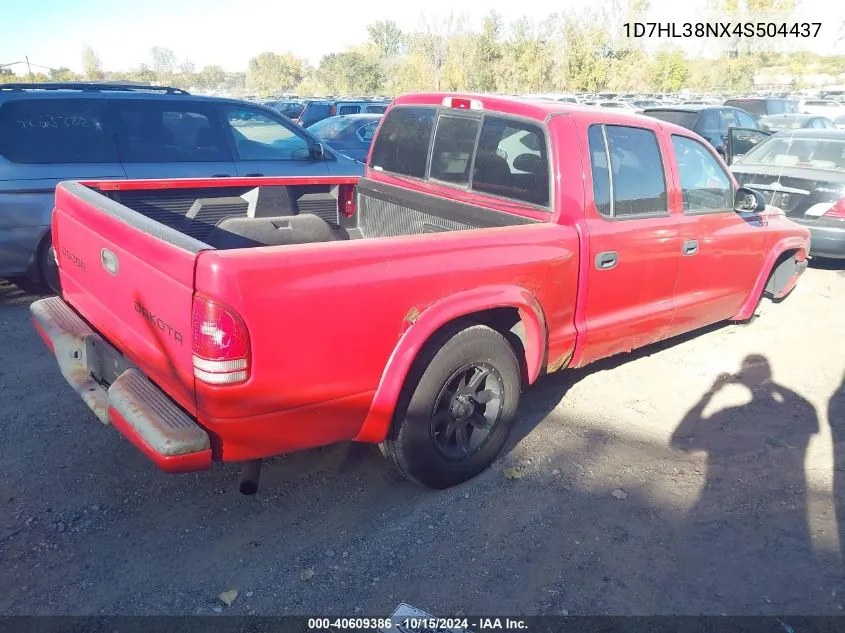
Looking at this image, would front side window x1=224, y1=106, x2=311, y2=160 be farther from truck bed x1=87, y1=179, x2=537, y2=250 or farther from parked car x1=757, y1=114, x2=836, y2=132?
parked car x1=757, y1=114, x2=836, y2=132

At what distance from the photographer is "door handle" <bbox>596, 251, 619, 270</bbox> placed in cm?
365

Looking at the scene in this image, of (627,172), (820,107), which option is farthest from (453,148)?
(820,107)

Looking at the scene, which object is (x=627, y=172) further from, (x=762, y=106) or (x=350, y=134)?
(x=762, y=106)

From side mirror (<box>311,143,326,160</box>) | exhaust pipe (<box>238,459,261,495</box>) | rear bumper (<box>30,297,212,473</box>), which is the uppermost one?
side mirror (<box>311,143,326,160</box>)

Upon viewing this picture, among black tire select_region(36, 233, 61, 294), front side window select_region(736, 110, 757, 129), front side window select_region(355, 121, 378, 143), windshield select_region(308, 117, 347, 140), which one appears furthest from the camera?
front side window select_region(736, 110, 757, 129)

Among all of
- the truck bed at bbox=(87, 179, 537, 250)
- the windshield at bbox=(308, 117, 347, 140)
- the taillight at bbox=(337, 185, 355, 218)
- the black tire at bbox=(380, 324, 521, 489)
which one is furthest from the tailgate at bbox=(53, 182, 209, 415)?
the windshield at bbox=(308, 117, 347, 140)

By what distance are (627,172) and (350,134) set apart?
9838mm

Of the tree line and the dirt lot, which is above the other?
the tree line

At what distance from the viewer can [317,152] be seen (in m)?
7.41

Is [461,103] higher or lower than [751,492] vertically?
higher

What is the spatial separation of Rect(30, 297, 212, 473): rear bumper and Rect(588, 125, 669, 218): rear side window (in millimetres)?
2470

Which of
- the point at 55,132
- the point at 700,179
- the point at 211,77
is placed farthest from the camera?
the point at 211,77

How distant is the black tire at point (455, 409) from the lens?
303cm

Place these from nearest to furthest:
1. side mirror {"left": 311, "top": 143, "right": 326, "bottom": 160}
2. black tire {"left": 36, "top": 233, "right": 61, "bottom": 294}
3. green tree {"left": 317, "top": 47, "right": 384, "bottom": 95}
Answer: black tire {"left": 36, "top": 233, "right": 61, "bottom": 294} < side mirror {"left": 311, "top": 143, "right": 326, "bottom": 160} < green tree {"left": 317, "top": 47, "right": 384, "bottom": 95}
